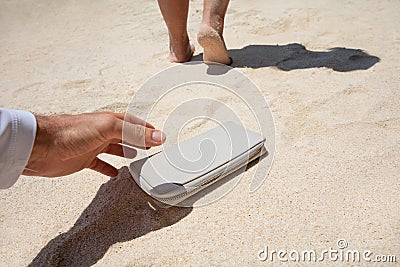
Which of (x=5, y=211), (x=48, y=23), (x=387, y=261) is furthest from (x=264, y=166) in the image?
(x=48, y=23)

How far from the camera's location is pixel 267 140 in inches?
43.1

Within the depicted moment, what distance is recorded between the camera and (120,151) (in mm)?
1013

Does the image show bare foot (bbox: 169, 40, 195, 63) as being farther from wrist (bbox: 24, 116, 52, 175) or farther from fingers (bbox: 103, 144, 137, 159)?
wrist (bbox: 24, 116, 52, 175)

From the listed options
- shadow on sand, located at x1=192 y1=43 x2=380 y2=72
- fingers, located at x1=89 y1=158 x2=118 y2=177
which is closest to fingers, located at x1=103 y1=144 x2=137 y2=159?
fingers, located at x1=89 y1=158 x2=118 y2=177

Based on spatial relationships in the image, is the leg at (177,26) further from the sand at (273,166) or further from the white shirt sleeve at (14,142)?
the white shirt sleeve at (14,142)

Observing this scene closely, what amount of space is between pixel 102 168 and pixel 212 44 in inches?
28.4

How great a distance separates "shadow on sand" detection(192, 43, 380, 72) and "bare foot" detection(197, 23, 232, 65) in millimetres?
82

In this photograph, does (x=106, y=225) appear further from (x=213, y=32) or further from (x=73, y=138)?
(x=213, y=32)

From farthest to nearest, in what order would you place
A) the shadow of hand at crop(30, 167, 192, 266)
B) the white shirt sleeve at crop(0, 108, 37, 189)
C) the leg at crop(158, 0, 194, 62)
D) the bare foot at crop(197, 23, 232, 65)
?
the leg at crop(158, 0, 194, 62) → the bare foot at crop(197, 23, 232, 65) → the shadow of hand at crop(30, 167, 192, 266) → the white shirt sleeve at crop(0, 108, 37, 189)

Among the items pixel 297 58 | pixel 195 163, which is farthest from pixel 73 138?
pixel 297 58

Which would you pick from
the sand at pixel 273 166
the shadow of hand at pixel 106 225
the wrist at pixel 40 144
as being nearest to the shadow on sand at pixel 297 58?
the sand at pixel 273 166

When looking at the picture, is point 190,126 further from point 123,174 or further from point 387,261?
point 387,261

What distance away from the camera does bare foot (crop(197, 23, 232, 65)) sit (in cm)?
143

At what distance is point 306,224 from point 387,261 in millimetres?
164
